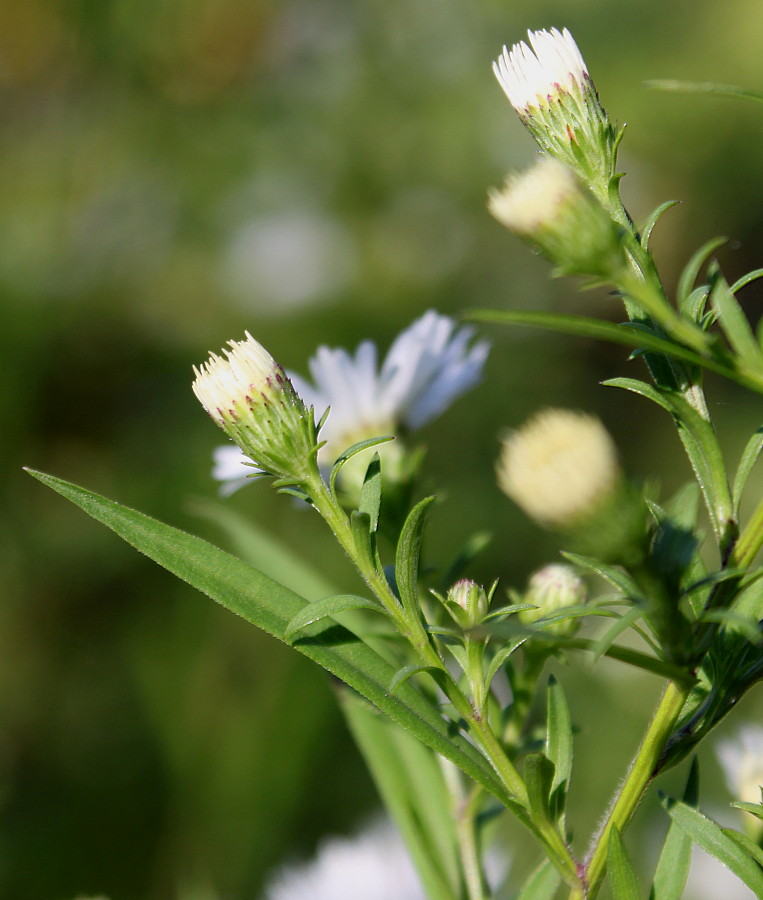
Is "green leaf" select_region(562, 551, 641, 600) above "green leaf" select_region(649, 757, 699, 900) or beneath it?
above

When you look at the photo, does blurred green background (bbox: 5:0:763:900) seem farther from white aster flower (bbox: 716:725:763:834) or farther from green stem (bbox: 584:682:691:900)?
green stem (bbox: 584:682:691:900)

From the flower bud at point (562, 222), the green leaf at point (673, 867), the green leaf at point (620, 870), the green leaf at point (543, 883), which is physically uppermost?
the flower bud at point (562, 222)

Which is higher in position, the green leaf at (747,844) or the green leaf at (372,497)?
the green leaf at (372,497)

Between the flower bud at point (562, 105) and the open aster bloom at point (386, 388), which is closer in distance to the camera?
the flower bud at point (562, 105)

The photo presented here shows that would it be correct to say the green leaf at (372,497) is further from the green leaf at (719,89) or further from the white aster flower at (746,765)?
the white aster flower at (746,765)

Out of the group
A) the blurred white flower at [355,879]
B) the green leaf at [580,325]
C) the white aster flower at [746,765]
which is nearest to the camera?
the green leaf at [580,325]

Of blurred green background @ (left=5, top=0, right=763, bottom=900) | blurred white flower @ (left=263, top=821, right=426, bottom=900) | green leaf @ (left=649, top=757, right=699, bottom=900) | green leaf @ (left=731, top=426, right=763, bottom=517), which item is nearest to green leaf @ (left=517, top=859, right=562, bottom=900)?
green leaf @ (left=649, top=757, right=699, bottom=900)

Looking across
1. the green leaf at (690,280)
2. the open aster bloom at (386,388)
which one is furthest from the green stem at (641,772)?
the open aster bloom at (386,388)
